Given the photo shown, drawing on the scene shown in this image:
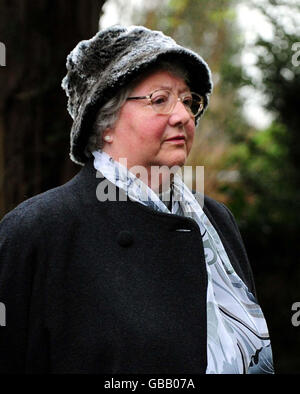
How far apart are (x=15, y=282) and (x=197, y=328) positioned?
65 centimetres

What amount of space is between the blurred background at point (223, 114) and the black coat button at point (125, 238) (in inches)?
58.8

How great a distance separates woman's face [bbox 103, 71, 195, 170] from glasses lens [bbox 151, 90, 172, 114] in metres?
0.02

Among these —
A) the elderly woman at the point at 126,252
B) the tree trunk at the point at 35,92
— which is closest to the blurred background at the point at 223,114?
the tree trunk at the point at 35,92

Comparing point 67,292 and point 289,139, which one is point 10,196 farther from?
point 289,139

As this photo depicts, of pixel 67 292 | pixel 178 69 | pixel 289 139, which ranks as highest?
pixel 289 139

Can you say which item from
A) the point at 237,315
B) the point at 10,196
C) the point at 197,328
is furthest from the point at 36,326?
the point at 10,196

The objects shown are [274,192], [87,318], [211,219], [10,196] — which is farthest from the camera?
[274,192]

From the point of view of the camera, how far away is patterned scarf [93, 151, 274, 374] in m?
2.34

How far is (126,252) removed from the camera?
7.67 feet

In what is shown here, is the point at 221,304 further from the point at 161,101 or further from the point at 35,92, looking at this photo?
the point at 35,92

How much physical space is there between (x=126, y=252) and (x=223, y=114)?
6311 millimetres

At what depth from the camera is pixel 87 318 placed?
2.24 metres

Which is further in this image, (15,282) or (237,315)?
(237,315)

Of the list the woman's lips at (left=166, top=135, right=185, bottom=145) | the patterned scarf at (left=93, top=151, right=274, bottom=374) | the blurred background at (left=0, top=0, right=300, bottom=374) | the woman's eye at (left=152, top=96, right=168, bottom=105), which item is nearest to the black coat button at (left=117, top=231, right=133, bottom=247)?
the patterned scarf at (left=93, top=151, right=274, bottom=374)
